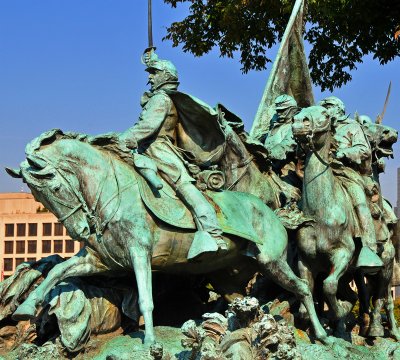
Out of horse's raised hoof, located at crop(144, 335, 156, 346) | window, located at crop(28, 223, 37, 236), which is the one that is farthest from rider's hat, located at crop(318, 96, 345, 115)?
window, located at crop(28, 223, 37, 236)

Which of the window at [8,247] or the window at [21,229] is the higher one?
the window at [21,229]

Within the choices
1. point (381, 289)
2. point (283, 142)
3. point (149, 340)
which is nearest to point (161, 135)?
point (283, 142)

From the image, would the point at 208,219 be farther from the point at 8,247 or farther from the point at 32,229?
the point at 8,247

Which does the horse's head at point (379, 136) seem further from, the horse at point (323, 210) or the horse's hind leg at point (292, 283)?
the horse's hind leg at point (292, 283)

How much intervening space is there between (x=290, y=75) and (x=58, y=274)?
18.9 feet

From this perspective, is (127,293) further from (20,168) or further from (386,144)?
(386,144)

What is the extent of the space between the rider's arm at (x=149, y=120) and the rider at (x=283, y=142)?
6.30 ft

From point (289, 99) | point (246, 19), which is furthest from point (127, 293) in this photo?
point (246, 19)

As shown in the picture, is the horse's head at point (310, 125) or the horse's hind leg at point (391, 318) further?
the horse's hind leg at point (391, 318)

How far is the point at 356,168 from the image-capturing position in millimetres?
13180

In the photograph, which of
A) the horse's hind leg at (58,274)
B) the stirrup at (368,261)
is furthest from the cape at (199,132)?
the stirrup at (368,261)

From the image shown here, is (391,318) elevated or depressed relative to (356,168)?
depressed

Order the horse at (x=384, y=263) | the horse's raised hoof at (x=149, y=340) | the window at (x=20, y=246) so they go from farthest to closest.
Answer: the window at (x=20, y=246)
the horse at (x=384, y=263)
the horse's raised hoof at (x=149, y=340)

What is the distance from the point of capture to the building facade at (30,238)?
6034cm
